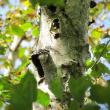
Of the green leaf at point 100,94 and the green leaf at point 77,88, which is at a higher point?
the green leaf at point 77,88

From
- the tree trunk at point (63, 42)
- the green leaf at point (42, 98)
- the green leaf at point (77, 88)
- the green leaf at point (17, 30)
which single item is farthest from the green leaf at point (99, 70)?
the green leaf at point (17, 30)

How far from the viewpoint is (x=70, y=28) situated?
1.39 meters

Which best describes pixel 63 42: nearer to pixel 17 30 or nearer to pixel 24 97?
pixel 17 30

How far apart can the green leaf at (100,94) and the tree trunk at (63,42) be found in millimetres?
763

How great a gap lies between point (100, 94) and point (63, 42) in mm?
951

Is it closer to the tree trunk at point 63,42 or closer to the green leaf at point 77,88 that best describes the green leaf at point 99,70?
the tree trunk at point 63,42

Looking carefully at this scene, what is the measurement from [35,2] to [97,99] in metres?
0.21

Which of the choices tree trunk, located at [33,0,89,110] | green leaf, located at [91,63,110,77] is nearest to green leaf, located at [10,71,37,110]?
Answer: green leaf, located at [91,63,110,77]

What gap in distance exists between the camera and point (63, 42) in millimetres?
1355

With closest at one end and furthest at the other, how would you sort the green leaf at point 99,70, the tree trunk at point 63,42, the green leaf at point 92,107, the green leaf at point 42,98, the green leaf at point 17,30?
1. the green leaf at point 92,107
2. the green leaf at point 42,98
3. the green leaf at point 99,70
4. the tree trunk at point 63,42
5. the green leaf at point 17,30

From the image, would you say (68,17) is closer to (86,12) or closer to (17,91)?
(86,12)

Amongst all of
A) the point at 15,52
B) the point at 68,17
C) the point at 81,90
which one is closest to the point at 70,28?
the point at 68,17

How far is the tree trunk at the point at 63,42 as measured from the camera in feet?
4.18

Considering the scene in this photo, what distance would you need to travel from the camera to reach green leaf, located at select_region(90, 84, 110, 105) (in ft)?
1.34
